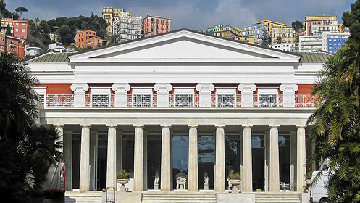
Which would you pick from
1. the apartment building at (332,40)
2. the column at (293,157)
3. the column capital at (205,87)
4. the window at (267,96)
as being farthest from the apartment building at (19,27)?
the column at (293,157)

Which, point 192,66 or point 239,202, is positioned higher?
point 192,66

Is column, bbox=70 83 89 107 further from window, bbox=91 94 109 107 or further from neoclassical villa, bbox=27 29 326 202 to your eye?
window, bbox=91 94 109 107

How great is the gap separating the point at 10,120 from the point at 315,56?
33.7 metres

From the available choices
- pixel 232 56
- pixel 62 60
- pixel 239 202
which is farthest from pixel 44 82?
pixel 239 202

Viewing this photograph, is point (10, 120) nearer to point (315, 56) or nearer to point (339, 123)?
point (339, 123)

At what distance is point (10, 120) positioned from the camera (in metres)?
33.3

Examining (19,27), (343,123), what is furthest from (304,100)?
(19,27)

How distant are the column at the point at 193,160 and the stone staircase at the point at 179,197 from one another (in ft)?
6.21

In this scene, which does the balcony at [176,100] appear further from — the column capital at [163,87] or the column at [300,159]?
the column at [300,159]

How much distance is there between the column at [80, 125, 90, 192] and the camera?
5155cm

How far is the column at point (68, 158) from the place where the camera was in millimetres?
54406

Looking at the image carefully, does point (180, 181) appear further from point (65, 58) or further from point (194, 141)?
point (65, 58)

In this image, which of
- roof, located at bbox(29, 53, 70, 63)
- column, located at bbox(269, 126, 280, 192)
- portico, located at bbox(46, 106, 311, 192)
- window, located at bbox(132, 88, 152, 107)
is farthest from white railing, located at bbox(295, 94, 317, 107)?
roof, located at bbox(29, 53, 70, 63)

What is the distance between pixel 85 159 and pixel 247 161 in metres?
12.3
